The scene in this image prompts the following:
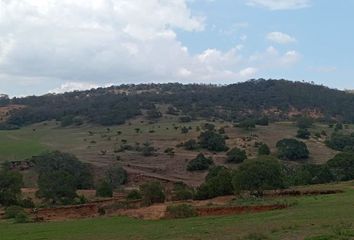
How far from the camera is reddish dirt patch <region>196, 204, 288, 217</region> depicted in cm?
4414

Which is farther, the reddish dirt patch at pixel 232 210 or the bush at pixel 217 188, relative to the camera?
the bush at pixel 217 188

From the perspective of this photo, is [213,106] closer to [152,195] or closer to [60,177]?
[60,177]

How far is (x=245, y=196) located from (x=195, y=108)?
11537cm

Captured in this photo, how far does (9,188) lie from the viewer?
2672 inches

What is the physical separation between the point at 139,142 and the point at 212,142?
17.4 m

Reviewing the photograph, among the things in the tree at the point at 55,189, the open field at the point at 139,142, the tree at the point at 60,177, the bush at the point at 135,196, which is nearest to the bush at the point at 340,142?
the open field at the point at 139,142

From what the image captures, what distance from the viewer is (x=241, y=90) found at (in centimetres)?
19700

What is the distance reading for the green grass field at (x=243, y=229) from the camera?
2561 cm

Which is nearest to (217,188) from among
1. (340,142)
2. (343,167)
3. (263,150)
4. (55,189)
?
(55,189)

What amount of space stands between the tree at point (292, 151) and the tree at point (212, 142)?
11.6 m

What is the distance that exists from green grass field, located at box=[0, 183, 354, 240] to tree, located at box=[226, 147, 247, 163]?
5843cm

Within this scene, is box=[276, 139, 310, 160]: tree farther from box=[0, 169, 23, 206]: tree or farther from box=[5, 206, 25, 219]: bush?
box=[5, 206, 25, 219]: bush

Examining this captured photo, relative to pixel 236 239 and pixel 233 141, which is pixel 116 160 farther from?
pixel 236 239

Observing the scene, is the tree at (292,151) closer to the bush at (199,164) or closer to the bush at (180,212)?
the bush at (199,164)
